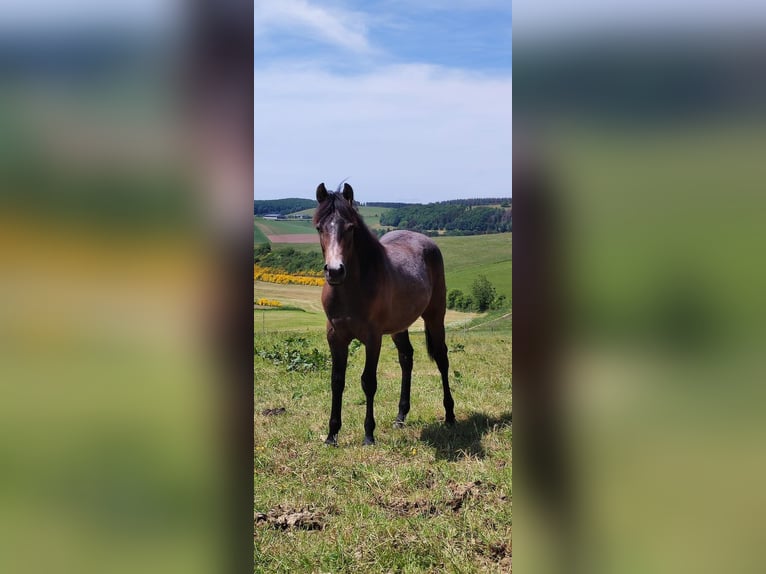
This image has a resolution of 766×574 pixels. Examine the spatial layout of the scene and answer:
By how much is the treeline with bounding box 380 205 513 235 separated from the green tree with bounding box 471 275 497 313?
3.53ft

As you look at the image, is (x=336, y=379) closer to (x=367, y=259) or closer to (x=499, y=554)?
(x=367, y=259)

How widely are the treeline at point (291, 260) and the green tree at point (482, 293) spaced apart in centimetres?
355

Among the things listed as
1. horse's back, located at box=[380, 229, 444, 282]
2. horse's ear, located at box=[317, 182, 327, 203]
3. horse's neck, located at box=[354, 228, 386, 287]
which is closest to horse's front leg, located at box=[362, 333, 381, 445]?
horse's neck, located at box=[354, 228, 386, 287]

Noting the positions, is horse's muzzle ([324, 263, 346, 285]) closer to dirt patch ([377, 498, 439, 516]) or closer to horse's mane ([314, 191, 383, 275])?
horse's mane ([314, 191, 383, 275])

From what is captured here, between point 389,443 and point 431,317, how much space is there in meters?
1.89

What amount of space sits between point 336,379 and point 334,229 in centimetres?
152

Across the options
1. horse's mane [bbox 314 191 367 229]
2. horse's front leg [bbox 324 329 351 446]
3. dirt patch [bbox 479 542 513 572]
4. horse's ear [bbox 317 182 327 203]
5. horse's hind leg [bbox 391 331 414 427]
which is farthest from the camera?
horse's hind leg [bbox 391 331 414 427]

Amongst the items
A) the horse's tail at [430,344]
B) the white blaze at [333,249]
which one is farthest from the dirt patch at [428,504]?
the horse's tail at [430,344]

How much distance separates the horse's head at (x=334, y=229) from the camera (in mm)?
4871

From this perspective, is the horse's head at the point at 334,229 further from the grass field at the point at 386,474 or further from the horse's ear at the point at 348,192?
the grass field at the point at 386,474

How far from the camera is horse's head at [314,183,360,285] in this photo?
487cm

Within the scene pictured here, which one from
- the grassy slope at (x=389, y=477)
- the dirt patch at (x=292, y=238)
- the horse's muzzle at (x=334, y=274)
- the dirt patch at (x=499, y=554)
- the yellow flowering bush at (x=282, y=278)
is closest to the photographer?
the dirt patch at (x=499, y=554)
